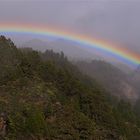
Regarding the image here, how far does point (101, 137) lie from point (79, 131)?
269cm

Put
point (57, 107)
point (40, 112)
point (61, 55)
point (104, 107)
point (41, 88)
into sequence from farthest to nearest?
point (61, 55)
point (104, 107)
point (41, 88)
point (57, 107)
point (40, 112)

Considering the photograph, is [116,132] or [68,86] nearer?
[116,132]

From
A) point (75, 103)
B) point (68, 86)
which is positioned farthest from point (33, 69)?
point (75, 103)

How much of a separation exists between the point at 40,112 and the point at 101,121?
11.5m

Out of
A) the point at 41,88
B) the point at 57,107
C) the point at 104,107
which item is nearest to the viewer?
the point at 57,107

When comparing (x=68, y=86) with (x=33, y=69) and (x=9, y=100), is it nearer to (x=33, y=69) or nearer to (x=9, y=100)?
(x=33, y=69)

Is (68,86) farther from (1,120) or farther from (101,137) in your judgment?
(1,120)

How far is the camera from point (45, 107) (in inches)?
1891

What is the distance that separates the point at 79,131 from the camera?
46906 mm

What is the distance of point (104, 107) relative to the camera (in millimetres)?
57938

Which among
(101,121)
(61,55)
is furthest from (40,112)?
(61,55)

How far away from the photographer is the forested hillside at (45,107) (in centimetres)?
4209

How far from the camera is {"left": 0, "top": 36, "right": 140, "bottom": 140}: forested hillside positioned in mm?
42094

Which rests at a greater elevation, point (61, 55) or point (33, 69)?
point (33, 69)
